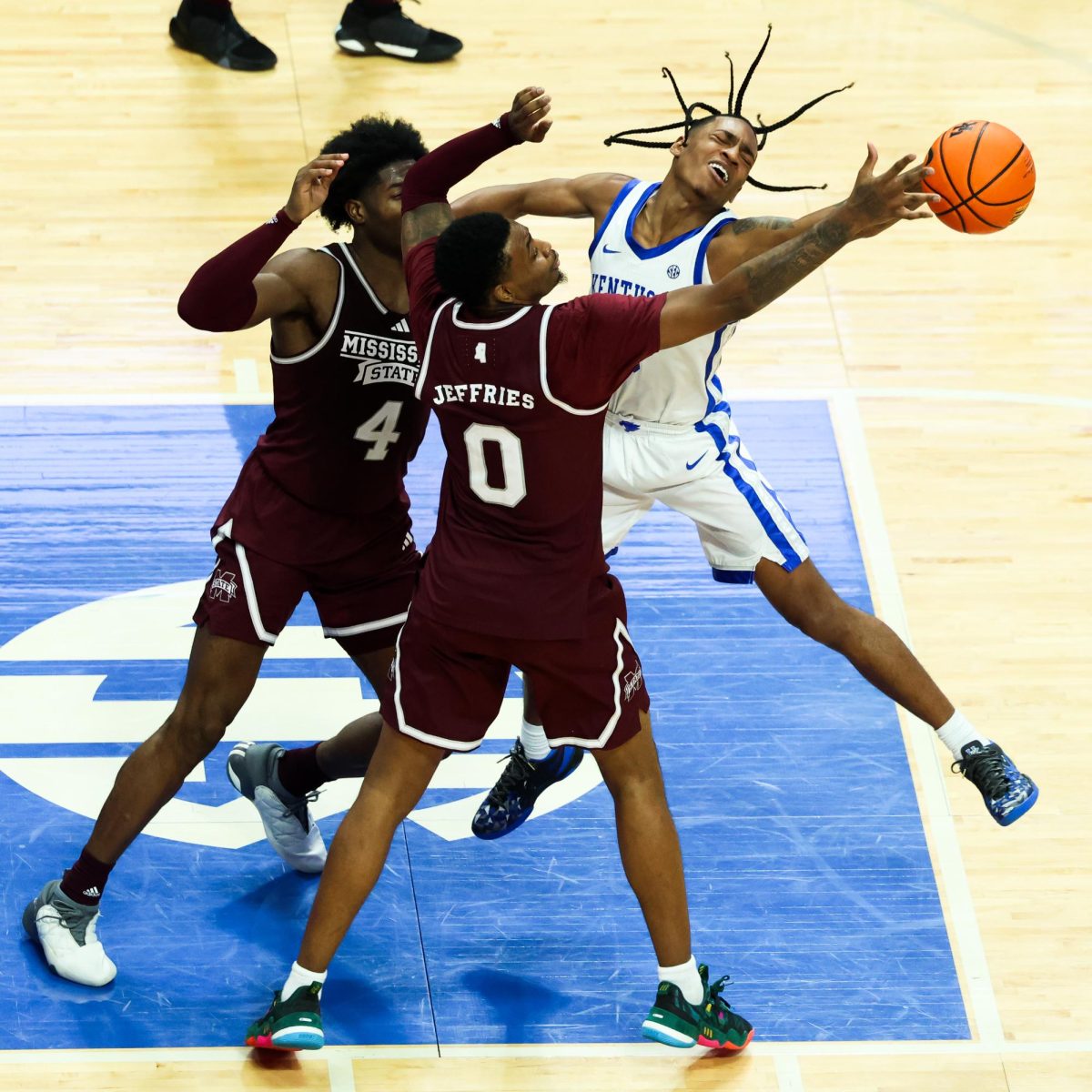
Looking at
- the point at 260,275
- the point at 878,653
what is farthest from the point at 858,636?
the point at 260,275

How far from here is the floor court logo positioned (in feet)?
20.9

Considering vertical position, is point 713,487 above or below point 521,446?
below

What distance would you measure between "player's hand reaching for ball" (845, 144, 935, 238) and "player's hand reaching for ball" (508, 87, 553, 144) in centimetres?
124

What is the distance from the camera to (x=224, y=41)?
36.0 ft

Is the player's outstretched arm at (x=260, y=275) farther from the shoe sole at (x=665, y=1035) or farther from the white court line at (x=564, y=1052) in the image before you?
the shoe sole at (x=665, y=1035)

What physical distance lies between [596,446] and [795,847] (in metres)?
2.03

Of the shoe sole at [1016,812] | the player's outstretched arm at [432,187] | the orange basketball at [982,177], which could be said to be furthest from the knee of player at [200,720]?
the orange basketball at [982,177]

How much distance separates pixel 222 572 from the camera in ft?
18.2

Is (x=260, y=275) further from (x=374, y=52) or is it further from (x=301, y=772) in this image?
(x=374, y=52)

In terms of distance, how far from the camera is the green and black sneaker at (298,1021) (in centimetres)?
525

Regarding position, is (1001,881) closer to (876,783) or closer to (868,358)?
(876,783)

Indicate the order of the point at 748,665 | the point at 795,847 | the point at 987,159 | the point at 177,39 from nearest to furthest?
the point at 987,159 < the point at 795,847 < the point at 748,665 < the point at 177,39

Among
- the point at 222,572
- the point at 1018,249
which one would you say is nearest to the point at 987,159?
the point at 222,572

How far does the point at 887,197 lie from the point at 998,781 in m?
2.11
